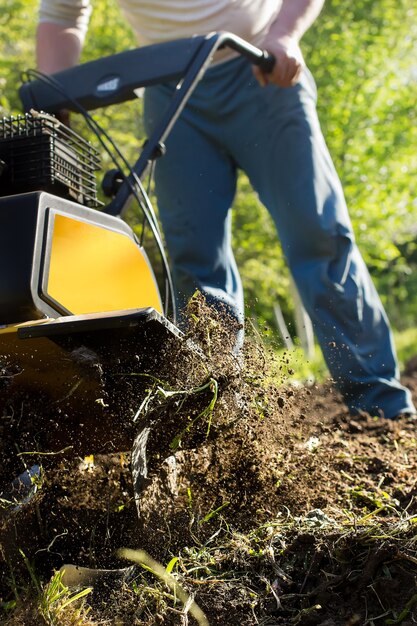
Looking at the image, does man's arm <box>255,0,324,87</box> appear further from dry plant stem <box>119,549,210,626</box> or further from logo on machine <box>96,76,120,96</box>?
dry plant stem <box>119,549,210,626</box>

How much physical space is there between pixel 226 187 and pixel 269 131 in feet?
0.95

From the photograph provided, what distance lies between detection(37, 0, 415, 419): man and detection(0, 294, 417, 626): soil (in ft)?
2.59

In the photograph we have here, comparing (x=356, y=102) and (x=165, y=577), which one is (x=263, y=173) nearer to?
(x=165, y=577)

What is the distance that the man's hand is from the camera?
2721mm

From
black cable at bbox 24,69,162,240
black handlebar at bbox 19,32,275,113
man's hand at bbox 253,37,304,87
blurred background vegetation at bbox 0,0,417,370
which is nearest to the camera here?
black cable at bbox 24,69,162,240

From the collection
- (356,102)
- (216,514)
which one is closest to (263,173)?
(216,514)

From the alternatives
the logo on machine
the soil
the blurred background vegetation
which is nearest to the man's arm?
the logo on machine

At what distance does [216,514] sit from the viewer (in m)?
1.78

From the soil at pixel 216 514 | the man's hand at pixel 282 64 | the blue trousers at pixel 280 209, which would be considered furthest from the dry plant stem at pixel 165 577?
the man's hand at pixel 282 64

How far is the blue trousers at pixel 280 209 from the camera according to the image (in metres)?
2.74

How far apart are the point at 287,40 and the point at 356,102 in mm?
7034

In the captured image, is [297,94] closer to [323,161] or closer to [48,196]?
[323,161]

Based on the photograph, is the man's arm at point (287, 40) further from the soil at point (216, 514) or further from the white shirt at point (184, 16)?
the soil at point (216, 514)

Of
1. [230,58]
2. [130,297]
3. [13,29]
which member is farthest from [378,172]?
[130,297]
